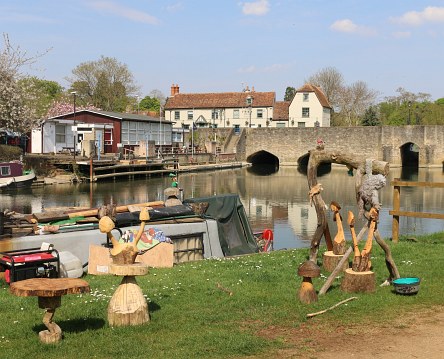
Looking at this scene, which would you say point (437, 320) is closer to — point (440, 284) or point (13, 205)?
point (440, 284)

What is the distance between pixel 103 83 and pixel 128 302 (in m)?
82.3


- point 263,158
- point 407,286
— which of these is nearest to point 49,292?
point 407,286

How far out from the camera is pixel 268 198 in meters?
40.4

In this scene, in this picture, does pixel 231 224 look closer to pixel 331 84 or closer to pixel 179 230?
pixel 179 230

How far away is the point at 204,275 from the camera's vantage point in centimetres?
1156

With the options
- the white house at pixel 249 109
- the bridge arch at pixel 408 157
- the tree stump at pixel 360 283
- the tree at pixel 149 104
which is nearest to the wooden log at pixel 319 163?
the tree stump at pixel 360 283

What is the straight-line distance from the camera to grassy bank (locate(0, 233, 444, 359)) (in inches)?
286

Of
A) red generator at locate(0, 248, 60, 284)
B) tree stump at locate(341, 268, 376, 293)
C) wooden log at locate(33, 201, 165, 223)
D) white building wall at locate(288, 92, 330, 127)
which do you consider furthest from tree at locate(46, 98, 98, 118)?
tree stump at locate(341, 268, 376, 293)

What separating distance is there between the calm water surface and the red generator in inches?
478

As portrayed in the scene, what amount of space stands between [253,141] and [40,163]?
111ft

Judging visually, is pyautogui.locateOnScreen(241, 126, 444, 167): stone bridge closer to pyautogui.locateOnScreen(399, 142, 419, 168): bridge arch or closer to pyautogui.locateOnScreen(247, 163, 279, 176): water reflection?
pyautogui.locateOnScreen(399, 142, 419, 168): bridge arch

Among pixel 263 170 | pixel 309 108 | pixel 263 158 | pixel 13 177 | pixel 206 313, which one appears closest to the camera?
pixel 206 313

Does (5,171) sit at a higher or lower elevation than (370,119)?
lower

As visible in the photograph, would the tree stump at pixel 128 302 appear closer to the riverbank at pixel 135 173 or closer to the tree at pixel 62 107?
the riverbank at pixel 135 173
